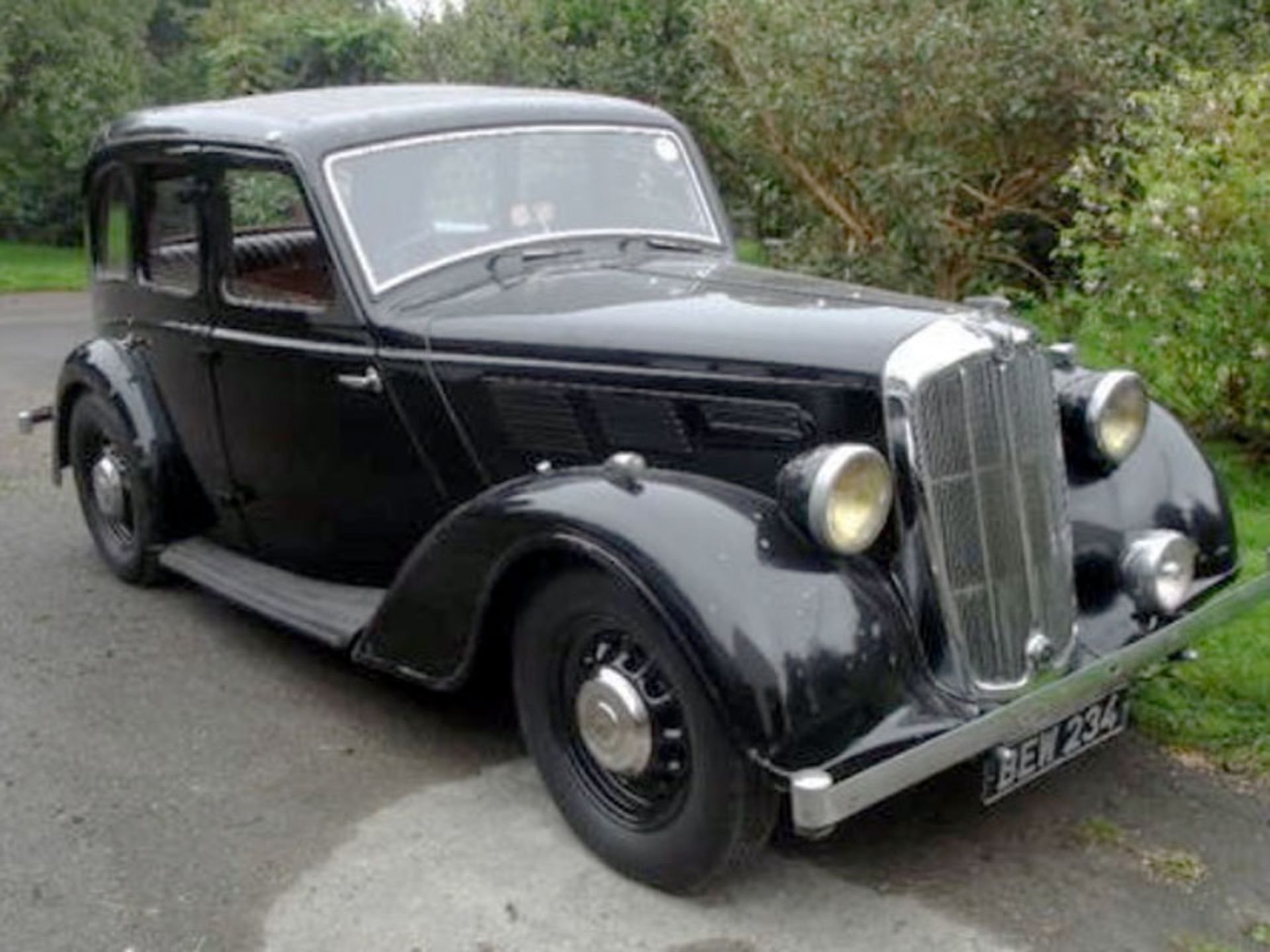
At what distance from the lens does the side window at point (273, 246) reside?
4652 mm

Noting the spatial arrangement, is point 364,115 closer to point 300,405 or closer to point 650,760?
point 300,405

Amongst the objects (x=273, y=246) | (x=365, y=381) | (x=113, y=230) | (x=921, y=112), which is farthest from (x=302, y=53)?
(x=365, y=381)

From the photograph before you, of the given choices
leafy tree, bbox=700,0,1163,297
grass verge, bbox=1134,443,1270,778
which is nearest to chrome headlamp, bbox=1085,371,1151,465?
grass verge, bbox=1134,443,1270,778

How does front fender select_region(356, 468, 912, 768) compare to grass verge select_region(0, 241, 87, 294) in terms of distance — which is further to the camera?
grass verge select_region(0, 241, 87, 294)

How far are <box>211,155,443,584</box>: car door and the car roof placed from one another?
13 centimetres

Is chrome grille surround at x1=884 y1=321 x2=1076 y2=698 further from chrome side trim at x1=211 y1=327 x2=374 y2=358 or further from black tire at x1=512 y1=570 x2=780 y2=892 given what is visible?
chrome side trim at x1=211 y1=327 x2=374 y2=358

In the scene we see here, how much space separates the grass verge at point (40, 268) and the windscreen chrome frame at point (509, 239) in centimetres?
1171

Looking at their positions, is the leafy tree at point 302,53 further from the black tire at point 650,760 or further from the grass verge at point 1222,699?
the black tire at point 650,760

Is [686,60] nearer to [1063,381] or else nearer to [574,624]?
[1063,381]

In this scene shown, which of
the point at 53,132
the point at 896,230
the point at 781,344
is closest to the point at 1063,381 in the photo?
the point at 781,344

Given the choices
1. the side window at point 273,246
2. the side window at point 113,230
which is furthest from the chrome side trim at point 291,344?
the side window at point 113,230

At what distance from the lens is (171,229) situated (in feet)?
17.8

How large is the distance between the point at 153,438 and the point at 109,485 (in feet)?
1.54

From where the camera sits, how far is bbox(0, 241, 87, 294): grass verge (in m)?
17.7
